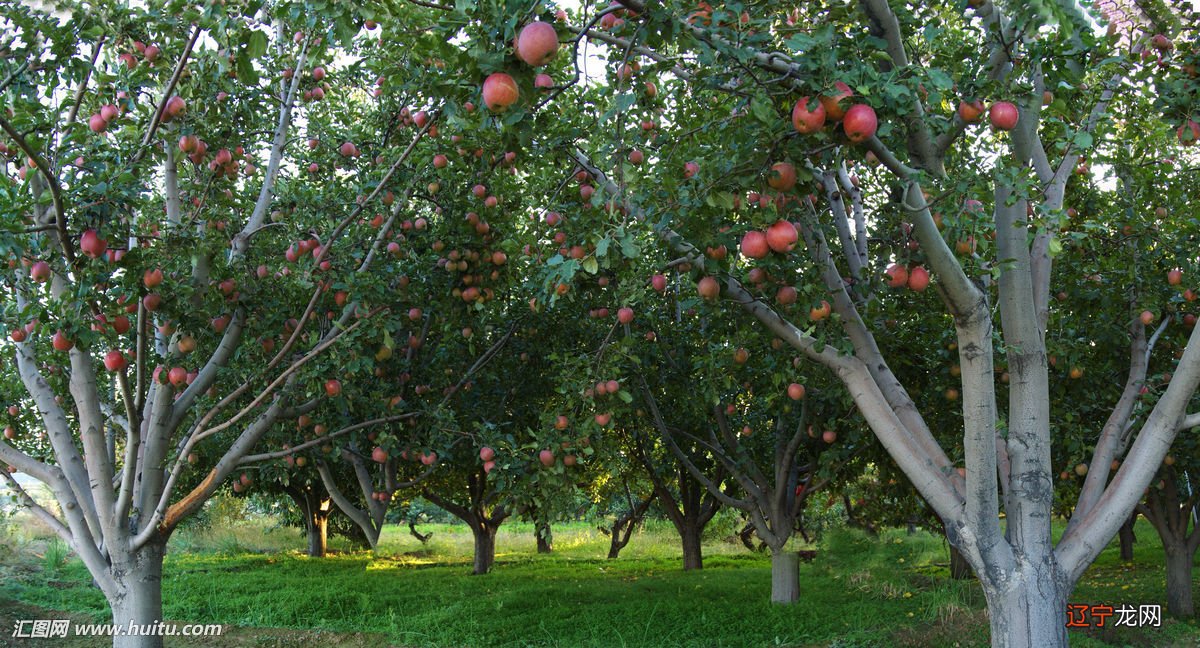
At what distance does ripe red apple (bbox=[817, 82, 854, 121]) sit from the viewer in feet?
9.29

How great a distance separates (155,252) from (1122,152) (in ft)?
21.6

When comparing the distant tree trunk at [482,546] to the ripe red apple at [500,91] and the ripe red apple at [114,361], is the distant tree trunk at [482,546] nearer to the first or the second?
the ripe red apple at [114,361]

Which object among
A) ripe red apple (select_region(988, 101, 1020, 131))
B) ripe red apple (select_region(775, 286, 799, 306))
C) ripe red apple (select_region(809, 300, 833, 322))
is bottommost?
ripe red apple (select_region(809, 300, 833, 322))

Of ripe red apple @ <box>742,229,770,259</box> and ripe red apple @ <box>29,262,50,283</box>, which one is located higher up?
ripe red apple @ <box>29,262,50,283</box>

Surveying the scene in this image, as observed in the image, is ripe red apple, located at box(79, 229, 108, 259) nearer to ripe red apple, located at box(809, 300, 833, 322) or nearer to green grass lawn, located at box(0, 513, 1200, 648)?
ripe red apple, located at box(809, 300, 833, 322)

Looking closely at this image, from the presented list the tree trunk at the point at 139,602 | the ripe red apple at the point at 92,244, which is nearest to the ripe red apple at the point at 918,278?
the ripe red apple at the point at 92,244

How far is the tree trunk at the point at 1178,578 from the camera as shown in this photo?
29.5 feet

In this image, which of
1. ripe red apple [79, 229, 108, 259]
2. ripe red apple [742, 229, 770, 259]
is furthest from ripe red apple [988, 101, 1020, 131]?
ripe red apple [79, 229, 108, 259]

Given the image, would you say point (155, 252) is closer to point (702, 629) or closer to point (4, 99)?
point (4, 99)

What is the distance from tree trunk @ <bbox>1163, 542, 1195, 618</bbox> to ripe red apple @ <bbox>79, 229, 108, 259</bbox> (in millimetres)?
11077

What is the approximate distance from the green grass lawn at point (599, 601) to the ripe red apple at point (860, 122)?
567 cm

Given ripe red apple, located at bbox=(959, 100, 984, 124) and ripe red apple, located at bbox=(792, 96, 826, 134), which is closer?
ripe red apple, located at bbox=(792, 96, 826, 134)

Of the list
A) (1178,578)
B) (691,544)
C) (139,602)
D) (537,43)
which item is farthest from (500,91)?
(691,544)

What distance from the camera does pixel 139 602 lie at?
16.6 feet
